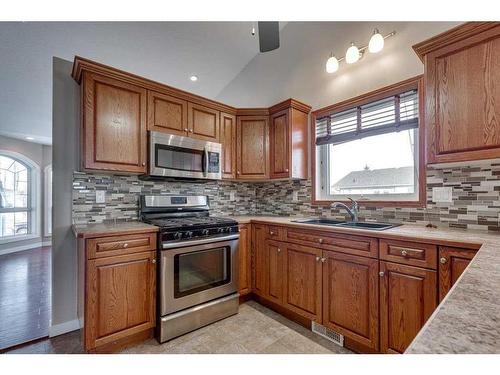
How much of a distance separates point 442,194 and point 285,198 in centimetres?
159

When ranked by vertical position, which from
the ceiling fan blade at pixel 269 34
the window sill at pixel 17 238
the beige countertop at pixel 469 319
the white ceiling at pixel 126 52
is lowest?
the window sill at pixel 17 238

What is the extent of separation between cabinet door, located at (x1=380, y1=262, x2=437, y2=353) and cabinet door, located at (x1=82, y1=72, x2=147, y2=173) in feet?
7.03

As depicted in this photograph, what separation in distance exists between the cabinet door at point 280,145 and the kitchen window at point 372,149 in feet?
1.25

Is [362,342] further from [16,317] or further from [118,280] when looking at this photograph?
[16,317]

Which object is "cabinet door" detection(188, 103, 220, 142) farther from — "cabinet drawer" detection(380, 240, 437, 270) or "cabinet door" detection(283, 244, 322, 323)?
"cabinet drawer" detection(380, 240, 437, 270)

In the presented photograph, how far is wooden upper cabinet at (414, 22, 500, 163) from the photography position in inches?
54.6

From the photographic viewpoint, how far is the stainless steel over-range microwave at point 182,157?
2.24 m

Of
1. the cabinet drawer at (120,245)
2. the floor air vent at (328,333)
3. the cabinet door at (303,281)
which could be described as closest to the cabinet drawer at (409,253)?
the cabinet door at (303,281)

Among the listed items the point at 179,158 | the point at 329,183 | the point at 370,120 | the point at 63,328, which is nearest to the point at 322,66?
the point at 370,120

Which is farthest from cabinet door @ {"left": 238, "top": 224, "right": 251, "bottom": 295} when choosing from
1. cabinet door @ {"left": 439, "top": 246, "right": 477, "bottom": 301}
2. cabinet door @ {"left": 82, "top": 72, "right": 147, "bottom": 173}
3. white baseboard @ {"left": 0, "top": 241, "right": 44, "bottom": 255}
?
white baseboard @ {"left": 0, "top": 241, "right": 44, "bottom": 255}

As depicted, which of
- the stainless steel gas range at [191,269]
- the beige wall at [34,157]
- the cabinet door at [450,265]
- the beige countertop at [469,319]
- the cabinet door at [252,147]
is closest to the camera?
the beige countertop at [469,319]

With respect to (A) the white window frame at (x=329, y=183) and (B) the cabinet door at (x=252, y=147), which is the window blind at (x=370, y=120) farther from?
(B) the cabinet door at (x=252, y=147)

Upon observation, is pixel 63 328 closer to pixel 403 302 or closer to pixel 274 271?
pixel 274 271

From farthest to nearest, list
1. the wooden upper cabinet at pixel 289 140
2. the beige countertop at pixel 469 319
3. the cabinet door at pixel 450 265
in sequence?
the wooden upper cabinet at pixel 289 140 → the cabinet door at pixel 450 265 → the beige countertop at pixel 469 319
